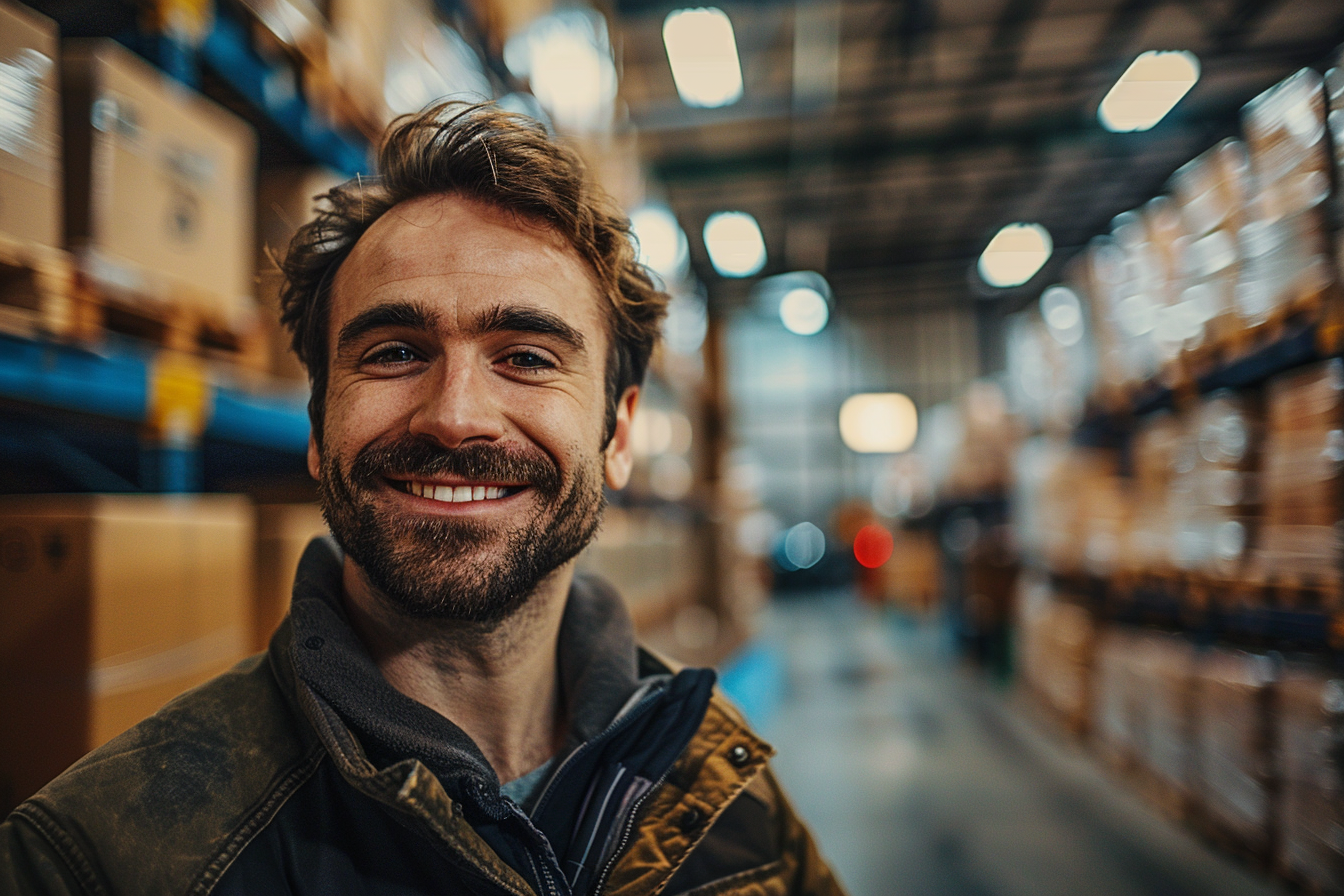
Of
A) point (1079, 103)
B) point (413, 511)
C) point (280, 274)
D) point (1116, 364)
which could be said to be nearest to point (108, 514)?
point (280, 274)

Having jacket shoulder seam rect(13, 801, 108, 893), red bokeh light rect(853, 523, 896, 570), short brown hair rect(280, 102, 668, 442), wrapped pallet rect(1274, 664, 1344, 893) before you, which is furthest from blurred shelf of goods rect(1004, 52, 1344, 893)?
red bokeh light rect(853, 523, 896, 570)

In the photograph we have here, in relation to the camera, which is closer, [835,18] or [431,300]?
[431,300]

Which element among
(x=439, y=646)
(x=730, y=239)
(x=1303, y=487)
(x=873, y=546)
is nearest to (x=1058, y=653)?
(x=1303, y=487)

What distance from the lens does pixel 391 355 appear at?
3.46ft

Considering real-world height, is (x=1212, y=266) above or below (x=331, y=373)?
above

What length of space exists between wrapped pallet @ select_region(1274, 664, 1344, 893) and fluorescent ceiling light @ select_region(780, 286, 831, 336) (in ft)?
41.9

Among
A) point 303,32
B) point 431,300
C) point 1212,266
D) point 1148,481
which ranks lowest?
point 1148,481

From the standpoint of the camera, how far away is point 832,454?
17.8 m

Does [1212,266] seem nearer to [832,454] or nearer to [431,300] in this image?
[431,300]

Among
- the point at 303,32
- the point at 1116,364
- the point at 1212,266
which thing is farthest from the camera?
the point at 1116,364

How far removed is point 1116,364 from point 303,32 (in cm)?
446

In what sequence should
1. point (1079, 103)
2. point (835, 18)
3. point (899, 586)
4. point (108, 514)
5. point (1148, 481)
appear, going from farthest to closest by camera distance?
point (899, 586)
point (1079, 103)
point (835, 18)
point (1148, 481)
point (108, 514)

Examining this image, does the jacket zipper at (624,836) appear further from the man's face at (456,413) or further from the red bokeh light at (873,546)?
the red bokeh light at (873,546)

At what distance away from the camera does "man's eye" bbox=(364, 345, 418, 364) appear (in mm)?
1052
